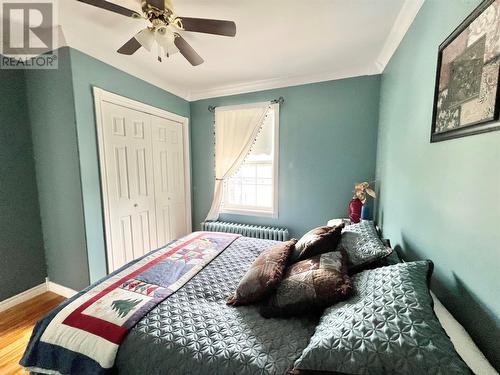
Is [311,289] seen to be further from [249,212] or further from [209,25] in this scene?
[249,212]

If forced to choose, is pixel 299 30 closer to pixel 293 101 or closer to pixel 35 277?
pixel 293 101

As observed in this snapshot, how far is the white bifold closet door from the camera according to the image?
7.59ft

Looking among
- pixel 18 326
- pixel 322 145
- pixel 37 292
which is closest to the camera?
pixel 18 326

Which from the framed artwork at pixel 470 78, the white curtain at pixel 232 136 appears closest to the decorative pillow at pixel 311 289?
the framed artwork at pixel 470 78

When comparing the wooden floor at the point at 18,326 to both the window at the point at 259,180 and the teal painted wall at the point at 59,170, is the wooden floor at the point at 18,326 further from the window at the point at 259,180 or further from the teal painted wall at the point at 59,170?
the window at the point at 259,180

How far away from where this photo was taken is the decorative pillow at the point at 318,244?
1379 millimetres

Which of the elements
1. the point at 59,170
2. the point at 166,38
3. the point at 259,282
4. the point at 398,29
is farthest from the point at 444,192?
the point at 59,170

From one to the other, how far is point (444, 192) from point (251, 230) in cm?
225

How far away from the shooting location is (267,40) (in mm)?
2010

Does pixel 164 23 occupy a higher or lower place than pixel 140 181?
higher

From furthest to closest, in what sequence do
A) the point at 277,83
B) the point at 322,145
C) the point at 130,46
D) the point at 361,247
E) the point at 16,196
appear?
1. the point at 277,83
2. the point at 322,145
3. the point at 16,196
4. the point at 130,46
5. the point at 361,247

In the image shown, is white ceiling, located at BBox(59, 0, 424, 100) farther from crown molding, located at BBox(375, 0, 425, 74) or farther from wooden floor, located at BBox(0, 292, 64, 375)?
wooden floor, located at BBox(0, 292, 64, 375)

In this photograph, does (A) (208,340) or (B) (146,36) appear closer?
(A) (208,340)

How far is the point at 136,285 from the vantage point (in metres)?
1.35
